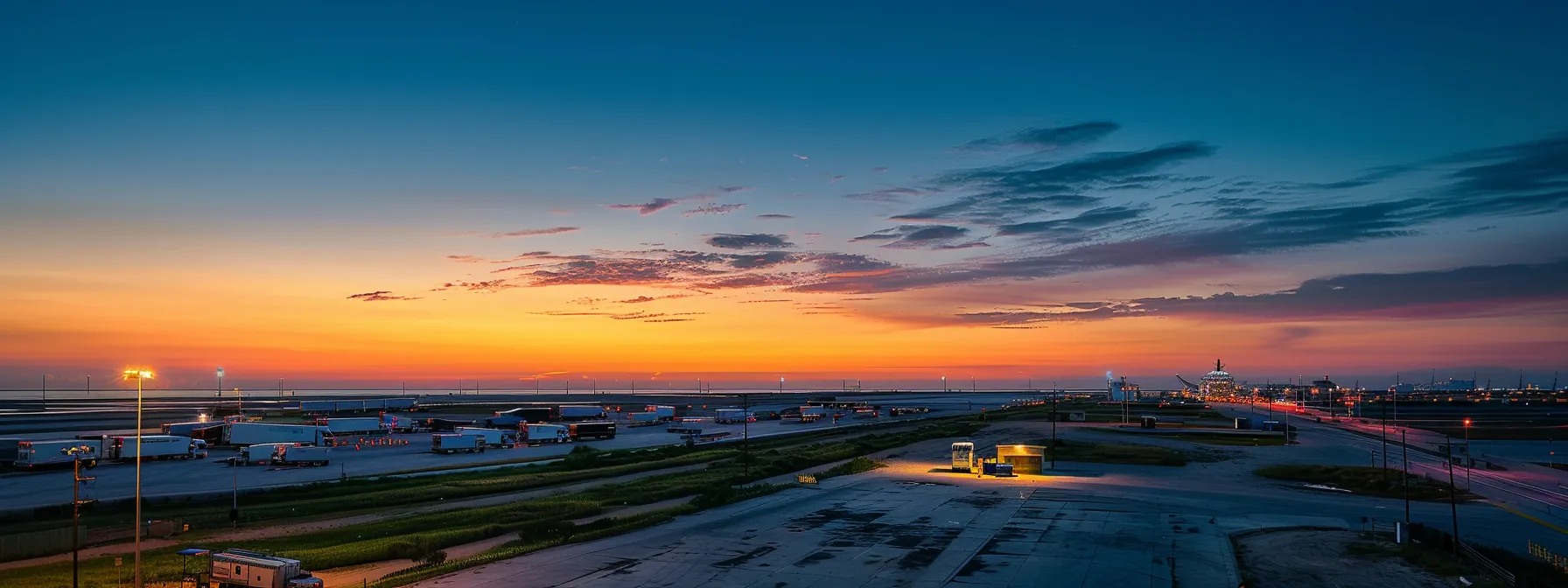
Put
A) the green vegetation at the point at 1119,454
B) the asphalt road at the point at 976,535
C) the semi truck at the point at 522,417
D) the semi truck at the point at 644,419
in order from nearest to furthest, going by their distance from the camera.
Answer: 1. the asphalt road at the point at 976,535
2. the green vegetation at the point at 1119,454
3. the semi truck at the point at 522,417
4. the semi truck at the point at 644,419

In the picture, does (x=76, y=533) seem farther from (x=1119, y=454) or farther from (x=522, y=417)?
(x=522, y=417)

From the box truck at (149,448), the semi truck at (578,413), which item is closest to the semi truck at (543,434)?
the box truck at (149,448)

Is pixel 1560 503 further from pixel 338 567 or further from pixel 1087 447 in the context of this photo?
pixel 338 567

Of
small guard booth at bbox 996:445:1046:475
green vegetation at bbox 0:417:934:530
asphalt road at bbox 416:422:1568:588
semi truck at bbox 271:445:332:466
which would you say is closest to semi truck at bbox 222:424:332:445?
semi truck at bbox 271:445:332:466

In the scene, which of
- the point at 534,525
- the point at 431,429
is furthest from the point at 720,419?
the point at 534,525

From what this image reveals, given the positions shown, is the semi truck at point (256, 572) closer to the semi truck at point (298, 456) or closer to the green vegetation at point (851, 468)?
the green vegetation at point (851, 468)

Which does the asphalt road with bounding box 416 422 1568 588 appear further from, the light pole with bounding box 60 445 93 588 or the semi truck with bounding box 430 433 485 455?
the semi truck with bounding box 430 433 485 455
